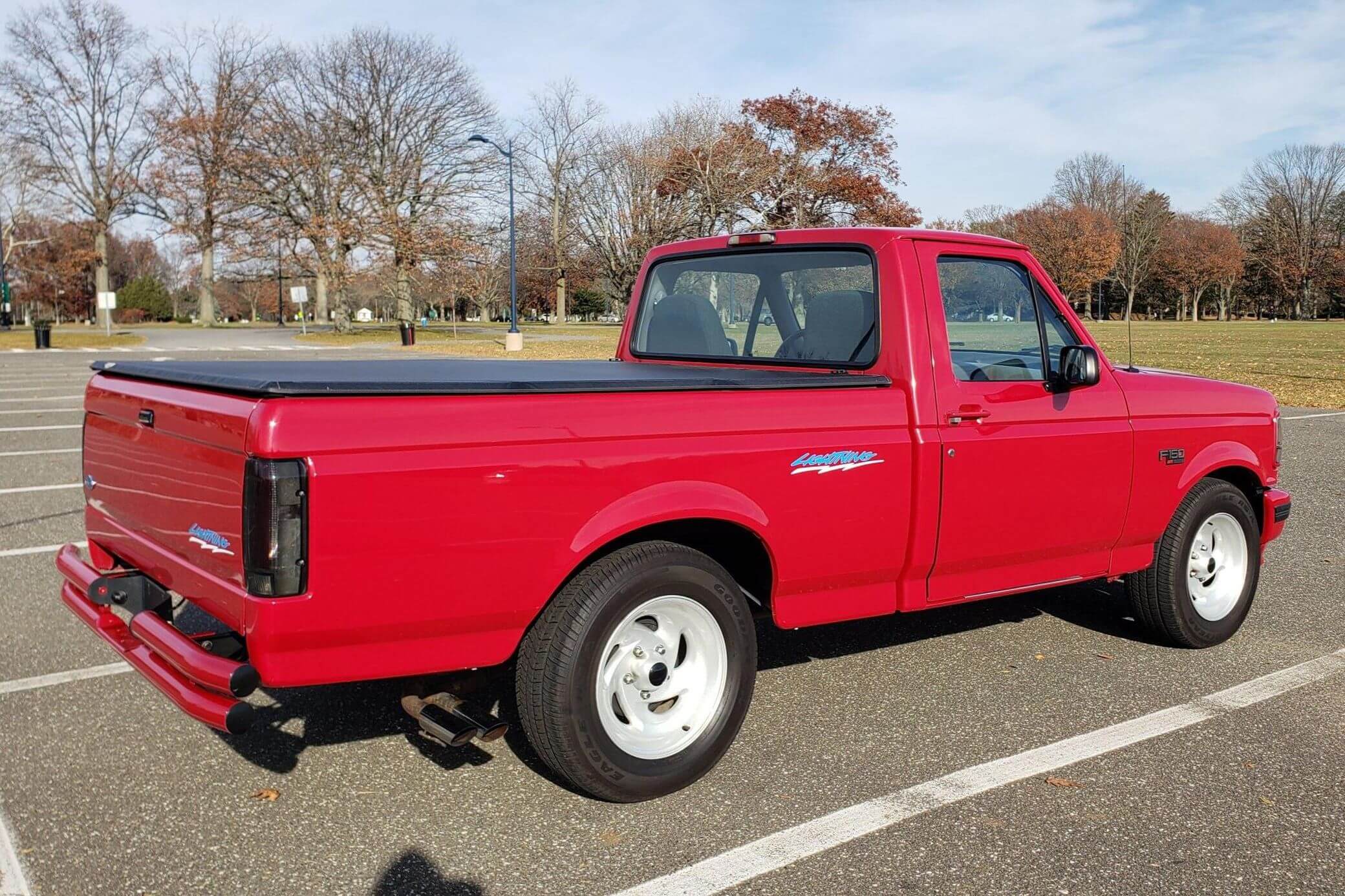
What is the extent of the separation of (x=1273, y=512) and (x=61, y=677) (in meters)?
5.62

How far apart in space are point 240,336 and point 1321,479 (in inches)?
1700

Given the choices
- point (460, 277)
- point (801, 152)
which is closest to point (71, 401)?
point (460, 277)

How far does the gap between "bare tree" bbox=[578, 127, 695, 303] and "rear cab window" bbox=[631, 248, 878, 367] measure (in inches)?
1356

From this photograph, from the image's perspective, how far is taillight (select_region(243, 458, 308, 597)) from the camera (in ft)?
8.86

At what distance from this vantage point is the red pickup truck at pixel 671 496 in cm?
285

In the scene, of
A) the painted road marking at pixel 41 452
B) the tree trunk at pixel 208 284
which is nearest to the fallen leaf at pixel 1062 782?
the painted road marking at pixel 41 452

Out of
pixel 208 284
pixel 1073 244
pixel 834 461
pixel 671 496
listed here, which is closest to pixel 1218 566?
pixel 834 461

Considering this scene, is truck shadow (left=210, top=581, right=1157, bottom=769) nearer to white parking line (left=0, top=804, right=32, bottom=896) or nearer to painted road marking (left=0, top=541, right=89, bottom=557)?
white parking line (left=0, top=804, right=32, bottom=896)

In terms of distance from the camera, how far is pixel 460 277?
44.2 m

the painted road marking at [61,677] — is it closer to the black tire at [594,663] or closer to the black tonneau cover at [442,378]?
the black tonneau cover at [442,378]

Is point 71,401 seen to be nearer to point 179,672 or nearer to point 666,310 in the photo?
point 666,310

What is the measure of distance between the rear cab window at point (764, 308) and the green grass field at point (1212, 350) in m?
7.98

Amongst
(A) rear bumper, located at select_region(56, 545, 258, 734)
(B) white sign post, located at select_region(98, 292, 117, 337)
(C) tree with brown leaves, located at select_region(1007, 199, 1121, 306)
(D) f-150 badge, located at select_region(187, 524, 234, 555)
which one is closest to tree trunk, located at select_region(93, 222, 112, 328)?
(B) white sign post, located at select_region(98, 292, 117, 337)

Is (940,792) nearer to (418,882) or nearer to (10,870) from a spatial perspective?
(418,882)
